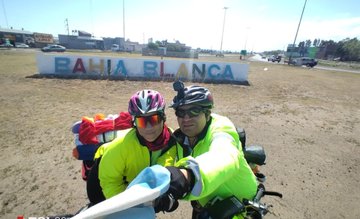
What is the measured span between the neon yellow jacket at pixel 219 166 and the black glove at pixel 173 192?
0.10m

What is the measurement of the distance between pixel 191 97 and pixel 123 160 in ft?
3.38

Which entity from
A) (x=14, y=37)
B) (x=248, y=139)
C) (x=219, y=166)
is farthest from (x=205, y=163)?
(x=14, y=37)

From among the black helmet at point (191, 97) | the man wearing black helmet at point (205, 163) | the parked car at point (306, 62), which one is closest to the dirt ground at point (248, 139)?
the man wearing black helmet at point (205, 163)

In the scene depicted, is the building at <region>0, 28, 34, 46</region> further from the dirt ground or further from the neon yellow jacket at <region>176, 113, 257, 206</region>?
the neon yellow jacket at <region>176, 113, 257, 206</region>

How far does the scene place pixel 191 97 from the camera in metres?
2.39

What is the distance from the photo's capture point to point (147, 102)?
253cm

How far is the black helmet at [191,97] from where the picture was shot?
239cm

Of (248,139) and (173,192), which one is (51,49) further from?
(173,192)

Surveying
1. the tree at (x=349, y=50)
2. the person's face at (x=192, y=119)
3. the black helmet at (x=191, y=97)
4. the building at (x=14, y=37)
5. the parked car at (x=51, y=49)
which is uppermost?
the tree at (x=349, y=50)

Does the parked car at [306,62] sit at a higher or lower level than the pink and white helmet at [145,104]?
lower

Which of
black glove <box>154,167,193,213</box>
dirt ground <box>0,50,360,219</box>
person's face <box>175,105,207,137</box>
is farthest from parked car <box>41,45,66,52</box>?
black glove <box>154,167,193,213</box>

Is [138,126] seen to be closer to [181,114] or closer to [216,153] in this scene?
[181,114]

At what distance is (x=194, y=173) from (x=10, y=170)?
5.62 m

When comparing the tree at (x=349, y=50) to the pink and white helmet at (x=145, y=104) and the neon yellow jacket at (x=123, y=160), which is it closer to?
the pink and white helmet at (x=145, y=104)
